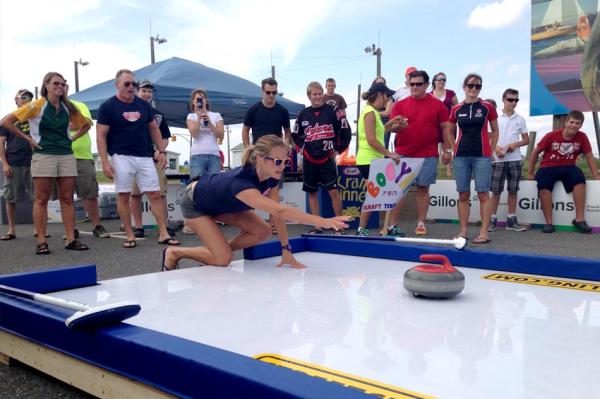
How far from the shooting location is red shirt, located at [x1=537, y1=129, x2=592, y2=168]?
6371mm

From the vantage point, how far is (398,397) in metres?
1.39

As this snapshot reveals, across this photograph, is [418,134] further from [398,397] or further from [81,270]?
[398,397]

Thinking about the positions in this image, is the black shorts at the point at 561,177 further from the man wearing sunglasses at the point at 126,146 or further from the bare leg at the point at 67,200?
the bare leg at the point at 67,200

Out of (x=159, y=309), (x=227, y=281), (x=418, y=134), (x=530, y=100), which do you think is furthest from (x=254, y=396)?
(x=530, y=100)

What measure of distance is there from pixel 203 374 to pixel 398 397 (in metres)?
0.54

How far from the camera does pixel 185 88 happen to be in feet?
27.2

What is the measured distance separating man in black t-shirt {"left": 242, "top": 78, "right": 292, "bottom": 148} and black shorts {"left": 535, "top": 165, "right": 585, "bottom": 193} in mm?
3342

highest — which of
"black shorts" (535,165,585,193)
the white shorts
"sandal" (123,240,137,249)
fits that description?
the white shorts

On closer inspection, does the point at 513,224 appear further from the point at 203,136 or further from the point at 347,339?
the point at 347,339

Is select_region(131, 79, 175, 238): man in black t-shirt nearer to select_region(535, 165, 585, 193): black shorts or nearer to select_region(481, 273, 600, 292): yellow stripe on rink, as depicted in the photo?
select_region(481, 273, 600, 292): yellow stripe on rink

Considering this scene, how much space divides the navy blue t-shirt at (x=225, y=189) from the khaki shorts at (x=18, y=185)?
360 centimetres

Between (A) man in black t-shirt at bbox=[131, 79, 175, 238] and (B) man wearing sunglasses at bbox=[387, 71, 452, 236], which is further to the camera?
(A) man in black t-shirt at bbox=[131, 79, 175, 238]

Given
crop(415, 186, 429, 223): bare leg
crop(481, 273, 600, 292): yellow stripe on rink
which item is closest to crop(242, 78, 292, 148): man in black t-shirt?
crop(415, 186, 429, 223): bare leg

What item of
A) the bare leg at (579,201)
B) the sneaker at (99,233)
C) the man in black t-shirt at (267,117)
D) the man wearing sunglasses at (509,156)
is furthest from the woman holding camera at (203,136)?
the bare leg at (579,201)
